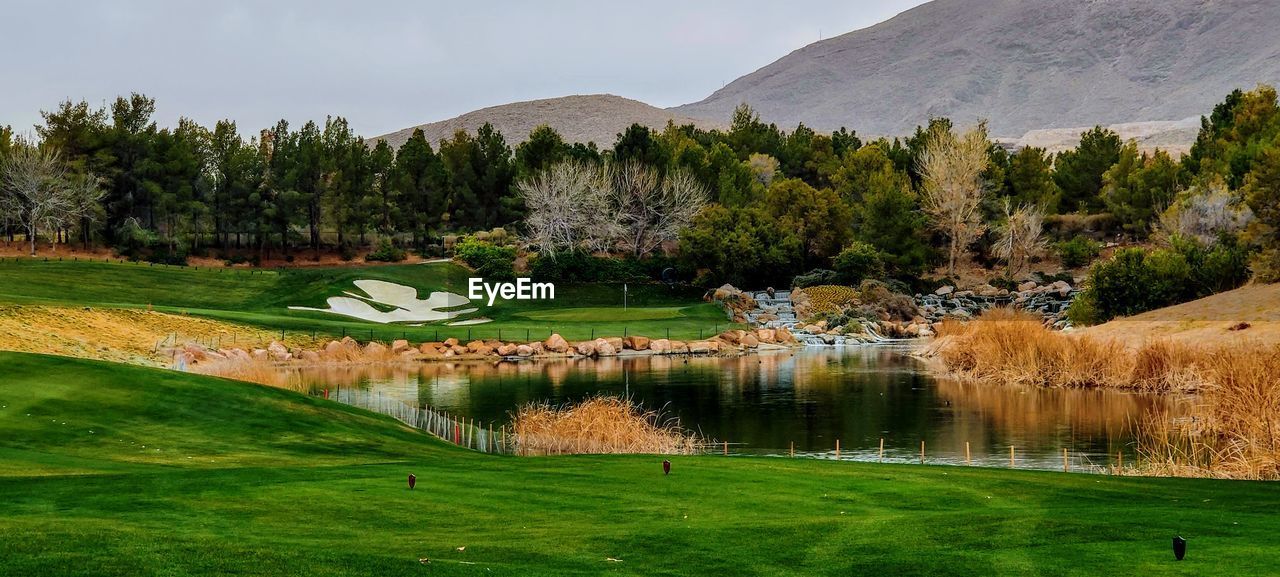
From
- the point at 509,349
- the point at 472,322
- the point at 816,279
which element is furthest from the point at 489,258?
the point at 509,349

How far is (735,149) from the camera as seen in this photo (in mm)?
124250

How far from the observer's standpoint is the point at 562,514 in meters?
14.9

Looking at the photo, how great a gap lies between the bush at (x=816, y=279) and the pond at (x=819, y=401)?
865 inches

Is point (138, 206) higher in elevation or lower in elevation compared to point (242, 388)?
higher

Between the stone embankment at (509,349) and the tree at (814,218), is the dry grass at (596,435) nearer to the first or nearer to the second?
the stone embankment at (509,349)

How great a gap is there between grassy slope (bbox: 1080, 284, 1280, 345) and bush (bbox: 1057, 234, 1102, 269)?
1560 inches

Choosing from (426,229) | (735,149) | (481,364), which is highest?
(735,149)

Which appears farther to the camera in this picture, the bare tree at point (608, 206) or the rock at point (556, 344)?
the bare tree at point (608, 206)

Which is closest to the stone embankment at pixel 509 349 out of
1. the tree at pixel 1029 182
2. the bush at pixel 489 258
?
the bush at pixel 489 258

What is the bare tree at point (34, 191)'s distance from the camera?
8406cm

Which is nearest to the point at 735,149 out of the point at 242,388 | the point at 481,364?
the point at 481,364

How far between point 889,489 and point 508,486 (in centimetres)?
587

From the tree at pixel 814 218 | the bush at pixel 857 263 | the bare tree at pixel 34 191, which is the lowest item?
the bush at pixel 857 263

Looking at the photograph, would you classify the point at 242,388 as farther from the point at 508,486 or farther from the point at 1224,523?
the point at 1224,523
